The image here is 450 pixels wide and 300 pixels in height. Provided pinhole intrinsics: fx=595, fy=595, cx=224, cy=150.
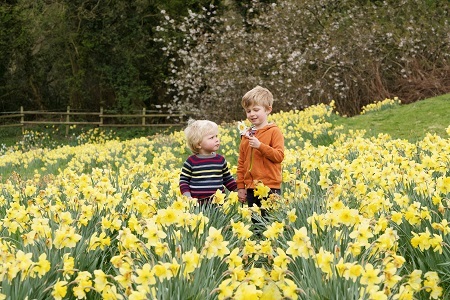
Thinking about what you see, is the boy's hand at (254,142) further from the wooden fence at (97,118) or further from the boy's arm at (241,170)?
the wooden fence at (97,118)

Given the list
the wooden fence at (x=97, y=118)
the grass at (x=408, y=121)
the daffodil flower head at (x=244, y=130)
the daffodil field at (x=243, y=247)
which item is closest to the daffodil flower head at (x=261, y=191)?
the daffodil field at (x=243, y=247)

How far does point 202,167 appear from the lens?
4207 mm

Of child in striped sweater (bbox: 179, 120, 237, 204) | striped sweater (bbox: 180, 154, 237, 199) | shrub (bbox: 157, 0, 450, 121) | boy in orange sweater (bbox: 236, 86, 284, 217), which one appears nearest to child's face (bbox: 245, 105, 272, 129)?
boy in orange sweater (bbox: 236, 86, 284, 217)

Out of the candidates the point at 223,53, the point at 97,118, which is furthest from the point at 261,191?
the point at 97,118

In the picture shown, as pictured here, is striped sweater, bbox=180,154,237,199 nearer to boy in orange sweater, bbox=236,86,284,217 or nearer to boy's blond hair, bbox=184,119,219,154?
boy's blond hair, bbox=184,119,219,154

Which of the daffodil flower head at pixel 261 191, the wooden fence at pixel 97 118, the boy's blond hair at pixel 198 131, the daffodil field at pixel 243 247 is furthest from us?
the wooden fence at pixel 97 118

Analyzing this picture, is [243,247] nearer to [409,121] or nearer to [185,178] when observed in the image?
[185,178]

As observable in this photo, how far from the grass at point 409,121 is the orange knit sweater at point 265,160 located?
549 centimetres

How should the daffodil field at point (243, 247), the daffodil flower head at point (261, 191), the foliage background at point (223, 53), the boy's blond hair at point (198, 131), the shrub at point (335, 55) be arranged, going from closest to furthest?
the daffodil field at point (243, 247) → the daffodil flower head at point (261, 191) → the boy's blond hair at point (198, 131) → the shrub at point (335, 55) → the foliage background at point (223, 53)

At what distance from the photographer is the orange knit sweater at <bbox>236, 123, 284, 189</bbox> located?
421 centimetres

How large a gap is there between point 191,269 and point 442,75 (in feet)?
45.5

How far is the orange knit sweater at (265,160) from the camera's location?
4215mm

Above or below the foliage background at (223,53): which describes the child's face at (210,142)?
below

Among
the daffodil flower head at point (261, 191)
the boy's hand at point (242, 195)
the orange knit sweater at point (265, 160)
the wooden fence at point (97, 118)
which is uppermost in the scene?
the orange knit sweater at point (265, 160)
